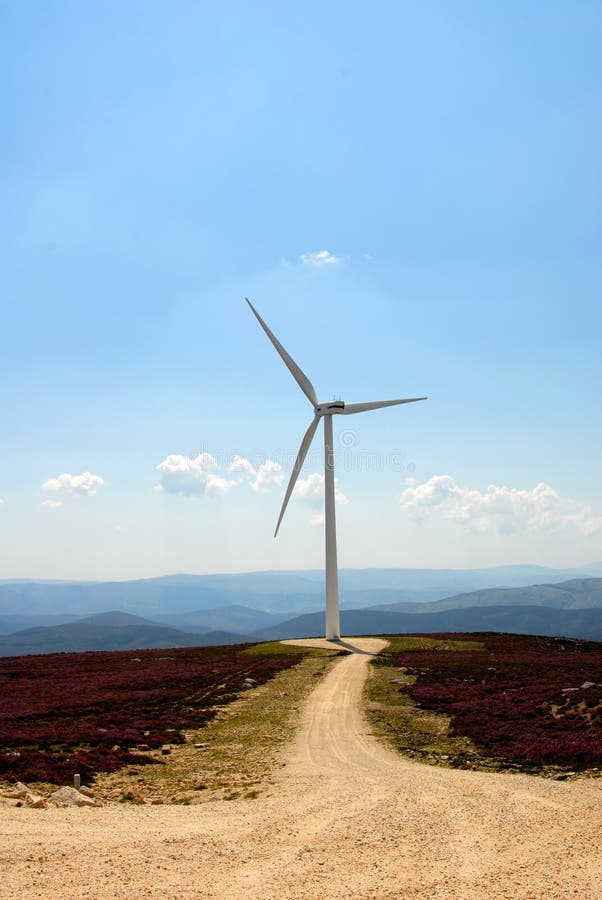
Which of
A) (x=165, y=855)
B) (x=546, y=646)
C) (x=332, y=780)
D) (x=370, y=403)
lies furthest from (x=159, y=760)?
(x=546, y=646)

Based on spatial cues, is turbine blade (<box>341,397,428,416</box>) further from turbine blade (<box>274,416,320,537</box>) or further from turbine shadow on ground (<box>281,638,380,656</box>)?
turbine shadow on ground (<box>281,638,380,656</box>)

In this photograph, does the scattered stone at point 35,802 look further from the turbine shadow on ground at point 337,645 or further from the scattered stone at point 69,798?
the turbine shadow on ground at point 337,645

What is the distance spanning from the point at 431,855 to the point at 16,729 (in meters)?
25.5

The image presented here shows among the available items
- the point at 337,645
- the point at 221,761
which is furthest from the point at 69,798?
the point at 337,645

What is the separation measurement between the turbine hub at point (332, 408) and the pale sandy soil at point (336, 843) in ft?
180

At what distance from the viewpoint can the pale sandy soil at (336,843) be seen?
14.1 metres

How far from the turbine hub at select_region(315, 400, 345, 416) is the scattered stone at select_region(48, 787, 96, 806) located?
58037mm

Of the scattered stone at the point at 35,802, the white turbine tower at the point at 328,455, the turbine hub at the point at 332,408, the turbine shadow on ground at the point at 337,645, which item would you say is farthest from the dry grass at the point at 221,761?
the turbine hub at the point at 332,408

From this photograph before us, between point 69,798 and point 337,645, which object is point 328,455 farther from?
point 69,798

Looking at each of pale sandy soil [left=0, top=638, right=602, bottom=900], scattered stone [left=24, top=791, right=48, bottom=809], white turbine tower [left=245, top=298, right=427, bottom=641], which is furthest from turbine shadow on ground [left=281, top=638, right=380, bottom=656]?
scattered stone [left=24, top=791, right=48, bottom=809]

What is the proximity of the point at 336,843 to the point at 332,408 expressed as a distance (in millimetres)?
61633

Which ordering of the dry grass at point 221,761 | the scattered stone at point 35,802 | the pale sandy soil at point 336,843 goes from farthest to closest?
the dry grass at point 221,761
the scattered stone at point 35,802
the pale sandy soil at point 336,843

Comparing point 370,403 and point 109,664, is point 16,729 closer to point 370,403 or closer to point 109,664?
point 109,664

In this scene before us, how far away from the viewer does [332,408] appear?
76.2 m
